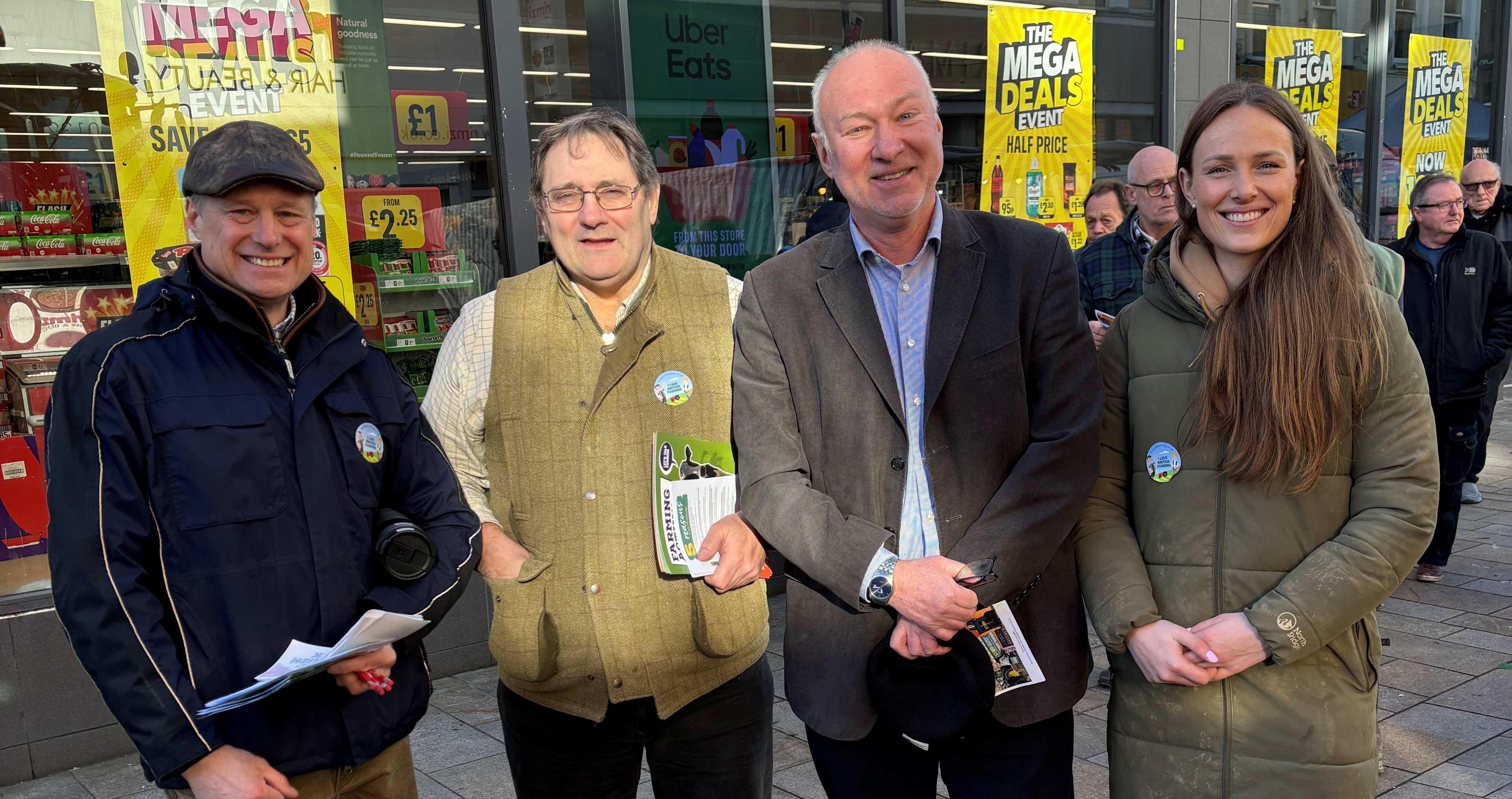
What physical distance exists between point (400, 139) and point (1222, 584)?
434cm

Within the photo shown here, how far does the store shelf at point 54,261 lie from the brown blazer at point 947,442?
3640mm

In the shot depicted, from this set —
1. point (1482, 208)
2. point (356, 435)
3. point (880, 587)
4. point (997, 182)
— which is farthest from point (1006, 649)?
point (1482, 208)

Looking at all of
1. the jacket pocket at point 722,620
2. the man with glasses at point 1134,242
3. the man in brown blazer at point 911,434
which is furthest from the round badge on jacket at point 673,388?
the man with glasses at point 1134,242

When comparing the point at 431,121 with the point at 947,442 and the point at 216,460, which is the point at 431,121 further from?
the point at 947,442

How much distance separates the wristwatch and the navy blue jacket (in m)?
0.85

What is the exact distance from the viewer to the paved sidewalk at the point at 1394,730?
3906mm

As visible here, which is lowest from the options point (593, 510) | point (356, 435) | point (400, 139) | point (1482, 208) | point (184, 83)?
point (593, 510)

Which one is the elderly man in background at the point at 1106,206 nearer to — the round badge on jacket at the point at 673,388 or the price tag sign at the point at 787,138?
the price tag sign at the point at 787,138

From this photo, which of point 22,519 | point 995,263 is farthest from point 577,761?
point 22,519

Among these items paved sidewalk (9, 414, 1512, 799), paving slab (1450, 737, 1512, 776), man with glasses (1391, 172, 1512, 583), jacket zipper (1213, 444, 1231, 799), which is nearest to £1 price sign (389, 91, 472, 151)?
paved sidewalk (9, 414, 1512, 799)

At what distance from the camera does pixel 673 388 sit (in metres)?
2.50

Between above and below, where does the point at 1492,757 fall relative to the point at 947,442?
below

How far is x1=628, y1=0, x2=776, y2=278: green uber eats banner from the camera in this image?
6.04 m

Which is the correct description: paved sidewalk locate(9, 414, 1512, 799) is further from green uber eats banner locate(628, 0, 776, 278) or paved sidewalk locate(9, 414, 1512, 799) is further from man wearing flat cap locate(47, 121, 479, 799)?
green uber eats banner locate(628, 0, 776, 278)
